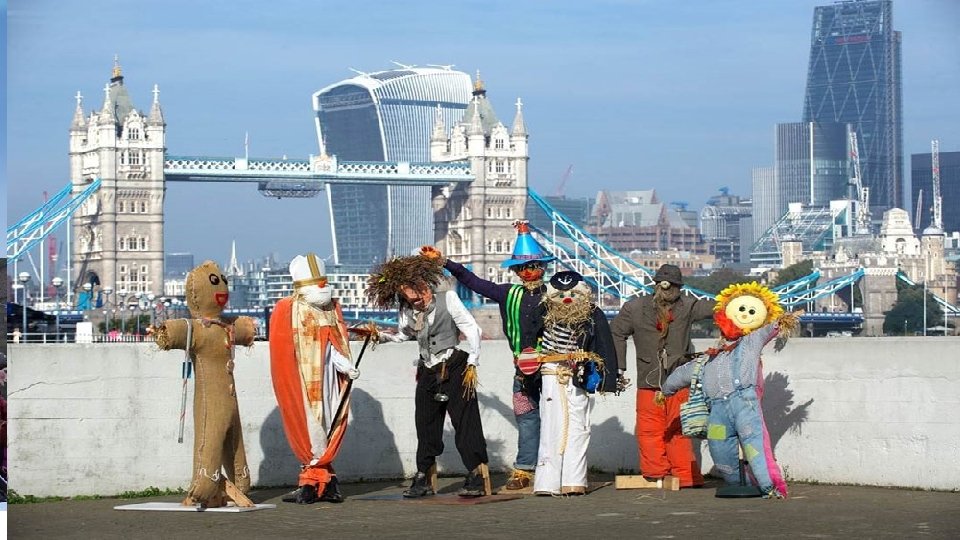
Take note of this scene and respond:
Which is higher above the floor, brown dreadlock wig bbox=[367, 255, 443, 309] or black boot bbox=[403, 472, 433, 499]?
brown dreadlock wig bbox=[367, 255, 443, 309]

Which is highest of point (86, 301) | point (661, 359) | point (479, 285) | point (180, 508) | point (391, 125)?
point (391, 125)

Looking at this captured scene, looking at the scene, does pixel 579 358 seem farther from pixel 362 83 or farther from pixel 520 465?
pixel 362 83

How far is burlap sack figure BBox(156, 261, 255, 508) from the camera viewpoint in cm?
800

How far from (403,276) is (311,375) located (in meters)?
→ 0.67

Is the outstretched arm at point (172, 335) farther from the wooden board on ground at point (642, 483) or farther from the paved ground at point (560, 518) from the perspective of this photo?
the wooden board on ground at point (642, 483)

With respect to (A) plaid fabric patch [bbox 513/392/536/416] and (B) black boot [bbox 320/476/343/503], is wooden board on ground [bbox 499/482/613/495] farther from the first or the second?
(B) black boot [bbox 320/476/343/503]

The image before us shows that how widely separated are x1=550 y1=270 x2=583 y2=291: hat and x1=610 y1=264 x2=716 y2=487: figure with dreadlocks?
0.89 ft

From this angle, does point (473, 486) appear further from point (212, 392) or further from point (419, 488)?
point (212, 392)

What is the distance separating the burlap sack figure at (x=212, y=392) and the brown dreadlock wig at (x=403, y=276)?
74cm

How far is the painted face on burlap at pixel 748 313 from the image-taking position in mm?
8406

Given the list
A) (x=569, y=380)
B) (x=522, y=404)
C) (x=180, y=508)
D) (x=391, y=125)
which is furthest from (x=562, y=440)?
(x=391, y=125)

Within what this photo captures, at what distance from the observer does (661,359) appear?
8.69m

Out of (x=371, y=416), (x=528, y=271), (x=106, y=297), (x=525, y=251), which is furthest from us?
(x=106, y=297)

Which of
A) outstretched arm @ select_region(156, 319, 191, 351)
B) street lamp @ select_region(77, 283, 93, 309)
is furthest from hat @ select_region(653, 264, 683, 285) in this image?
street lamp @ select_region(77, 283, 93, 309)
